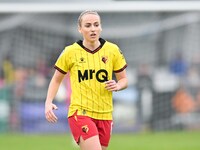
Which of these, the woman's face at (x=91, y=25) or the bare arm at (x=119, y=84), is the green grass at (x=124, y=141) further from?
the woman's face at (x=91, y=25)

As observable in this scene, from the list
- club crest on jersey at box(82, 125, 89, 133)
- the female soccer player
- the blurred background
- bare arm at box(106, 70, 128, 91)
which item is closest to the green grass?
the blurred background

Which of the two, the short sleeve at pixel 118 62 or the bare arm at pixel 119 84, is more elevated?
the short sleeve at pixel 118 62

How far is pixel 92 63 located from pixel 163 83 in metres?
12.4

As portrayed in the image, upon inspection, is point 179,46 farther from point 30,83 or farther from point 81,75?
point 81,75

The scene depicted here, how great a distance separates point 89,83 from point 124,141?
8613 mm

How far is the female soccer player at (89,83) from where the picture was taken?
A: 8531mm

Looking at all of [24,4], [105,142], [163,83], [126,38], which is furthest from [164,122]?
[105,142]

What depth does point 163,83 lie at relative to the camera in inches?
824

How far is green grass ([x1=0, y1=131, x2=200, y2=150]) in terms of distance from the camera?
15.6 m

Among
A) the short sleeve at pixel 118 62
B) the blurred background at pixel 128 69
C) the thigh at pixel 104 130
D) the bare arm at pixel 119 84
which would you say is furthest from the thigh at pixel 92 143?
the blurred background at pixel 128 69

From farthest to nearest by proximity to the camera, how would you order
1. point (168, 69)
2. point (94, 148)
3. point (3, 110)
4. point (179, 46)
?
point (179, 46)
point (168, 69)
point (3, 110)
point (94, 148)

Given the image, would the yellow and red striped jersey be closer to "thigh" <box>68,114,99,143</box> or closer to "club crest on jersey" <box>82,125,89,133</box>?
"thigh" <box>68,114,99,143</box>

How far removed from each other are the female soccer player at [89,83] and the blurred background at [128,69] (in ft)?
33.5

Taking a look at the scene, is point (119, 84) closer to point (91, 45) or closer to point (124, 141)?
point (91, 45)
